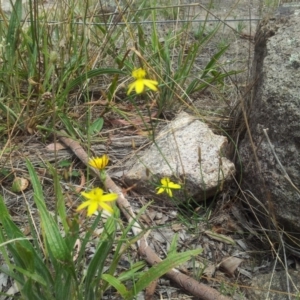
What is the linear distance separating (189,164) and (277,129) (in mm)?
356

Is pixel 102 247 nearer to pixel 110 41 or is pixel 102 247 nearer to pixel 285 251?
pixel 285 251

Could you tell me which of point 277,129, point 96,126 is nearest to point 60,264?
point 277,129

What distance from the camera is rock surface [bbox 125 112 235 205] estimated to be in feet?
6.22

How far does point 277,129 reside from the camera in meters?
1.74

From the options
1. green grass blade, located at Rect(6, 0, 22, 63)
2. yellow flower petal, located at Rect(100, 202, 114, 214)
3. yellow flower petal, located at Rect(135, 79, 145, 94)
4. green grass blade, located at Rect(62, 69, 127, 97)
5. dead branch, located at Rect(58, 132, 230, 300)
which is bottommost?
dead branch, located at Rect(58, 132, 230, 300)

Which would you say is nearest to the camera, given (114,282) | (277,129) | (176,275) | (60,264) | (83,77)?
(60,264)

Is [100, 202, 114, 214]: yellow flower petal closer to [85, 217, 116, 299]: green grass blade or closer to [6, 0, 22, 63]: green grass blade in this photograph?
[85, 217, 116, 299]: green grass blade

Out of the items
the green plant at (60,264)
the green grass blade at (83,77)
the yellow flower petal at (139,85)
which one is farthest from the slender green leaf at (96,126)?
the yellow flower petal at (139,85)

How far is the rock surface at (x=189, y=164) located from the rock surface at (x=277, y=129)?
0.10 metres

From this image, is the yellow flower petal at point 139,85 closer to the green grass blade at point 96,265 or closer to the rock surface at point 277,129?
the green grass blade at point 96,265

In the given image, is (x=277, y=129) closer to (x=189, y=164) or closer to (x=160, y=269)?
(x=189, y=164)

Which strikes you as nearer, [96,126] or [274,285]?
[274,285]

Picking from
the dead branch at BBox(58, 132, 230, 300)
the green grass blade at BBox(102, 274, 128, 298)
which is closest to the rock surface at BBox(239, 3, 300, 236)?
the dead branch at BBox(58, 132, 230, 300)

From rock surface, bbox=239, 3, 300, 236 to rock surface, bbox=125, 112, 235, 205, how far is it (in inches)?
4.0
